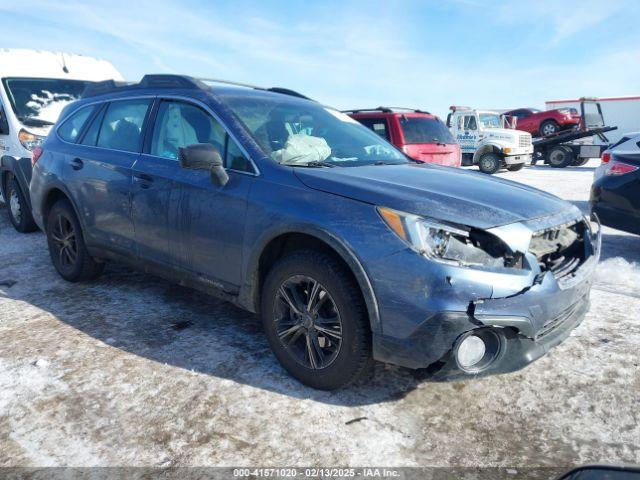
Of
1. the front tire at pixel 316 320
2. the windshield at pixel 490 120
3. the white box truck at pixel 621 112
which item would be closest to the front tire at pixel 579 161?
the windshield at pixel 490 120

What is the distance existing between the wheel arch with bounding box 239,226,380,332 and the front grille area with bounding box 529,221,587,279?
0.91 metres

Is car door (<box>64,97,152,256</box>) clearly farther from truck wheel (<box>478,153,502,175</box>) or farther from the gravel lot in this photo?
truck wheel (<box>478,153,502,175</box>)

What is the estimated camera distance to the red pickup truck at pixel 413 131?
380 inches

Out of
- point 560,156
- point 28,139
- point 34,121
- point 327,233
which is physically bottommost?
point 560,156

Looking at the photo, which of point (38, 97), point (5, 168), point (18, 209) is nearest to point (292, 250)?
point (18, 209)

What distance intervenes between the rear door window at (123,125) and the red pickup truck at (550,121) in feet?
70.3

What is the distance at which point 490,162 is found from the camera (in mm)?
16734

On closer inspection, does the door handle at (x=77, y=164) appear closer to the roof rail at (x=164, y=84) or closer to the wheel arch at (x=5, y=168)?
the roof rail at (x=164, y=84)

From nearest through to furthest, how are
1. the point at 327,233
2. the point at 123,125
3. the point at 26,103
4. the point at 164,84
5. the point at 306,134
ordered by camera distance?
the point at 327,233 < the point at 306,134 < the point at 164,84 < the point at 123,125 < the point at 26,103

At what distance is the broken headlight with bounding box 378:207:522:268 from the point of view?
91.2 inches

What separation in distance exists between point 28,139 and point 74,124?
2.54 meters

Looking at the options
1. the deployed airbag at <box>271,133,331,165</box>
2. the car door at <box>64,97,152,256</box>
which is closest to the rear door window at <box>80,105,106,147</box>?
the car door at <box>64,97,152,256</box>

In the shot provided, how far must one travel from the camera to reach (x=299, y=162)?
10.0 ft

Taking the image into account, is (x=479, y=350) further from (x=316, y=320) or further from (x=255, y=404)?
(x=255, y=404)
